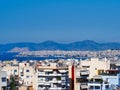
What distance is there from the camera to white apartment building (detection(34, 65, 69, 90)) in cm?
5309

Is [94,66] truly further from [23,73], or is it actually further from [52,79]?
[23,73]

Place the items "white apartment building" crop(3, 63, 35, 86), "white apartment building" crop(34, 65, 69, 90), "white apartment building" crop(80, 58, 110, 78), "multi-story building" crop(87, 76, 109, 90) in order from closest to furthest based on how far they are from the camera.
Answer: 1. "multi-story building" crop(87, 76, 109, 90)
2. "white apartment building" crop(80, 58, 110, 78)
3. "white apartment building" crop(34, 65, 69, 90)
4. "white apartment building" crop(3, 63, 35, 86)

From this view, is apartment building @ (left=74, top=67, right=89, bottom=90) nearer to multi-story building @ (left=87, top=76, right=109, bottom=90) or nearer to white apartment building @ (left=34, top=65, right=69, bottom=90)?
multi-story building @ (left=87, top=76, right=109, bottom=90)

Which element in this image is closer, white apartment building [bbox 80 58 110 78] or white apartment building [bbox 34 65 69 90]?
white apartment building [bbox 80 58 110 78]

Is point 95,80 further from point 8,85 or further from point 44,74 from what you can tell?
point 44,74

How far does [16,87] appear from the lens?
46.3m

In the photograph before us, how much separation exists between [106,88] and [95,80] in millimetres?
1537

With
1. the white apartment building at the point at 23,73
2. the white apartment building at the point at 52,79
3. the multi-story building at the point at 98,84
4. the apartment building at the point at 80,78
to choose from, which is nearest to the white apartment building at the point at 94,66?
the apartment building at the point at 80,78

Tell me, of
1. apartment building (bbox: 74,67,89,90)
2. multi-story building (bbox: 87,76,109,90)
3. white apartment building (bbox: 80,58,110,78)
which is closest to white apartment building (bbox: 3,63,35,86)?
white apartment building (bbox: 80,58,110,78)

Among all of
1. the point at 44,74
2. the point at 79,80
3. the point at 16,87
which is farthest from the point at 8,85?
the point at 44,74

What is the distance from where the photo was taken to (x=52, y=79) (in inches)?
2180

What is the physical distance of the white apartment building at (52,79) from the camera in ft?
174

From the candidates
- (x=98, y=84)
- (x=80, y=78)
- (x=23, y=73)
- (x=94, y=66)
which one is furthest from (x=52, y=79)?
(x=98, y=84)

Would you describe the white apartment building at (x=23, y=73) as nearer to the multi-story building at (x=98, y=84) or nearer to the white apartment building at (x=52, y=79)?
the white apartment building at (x=52, y=79)
